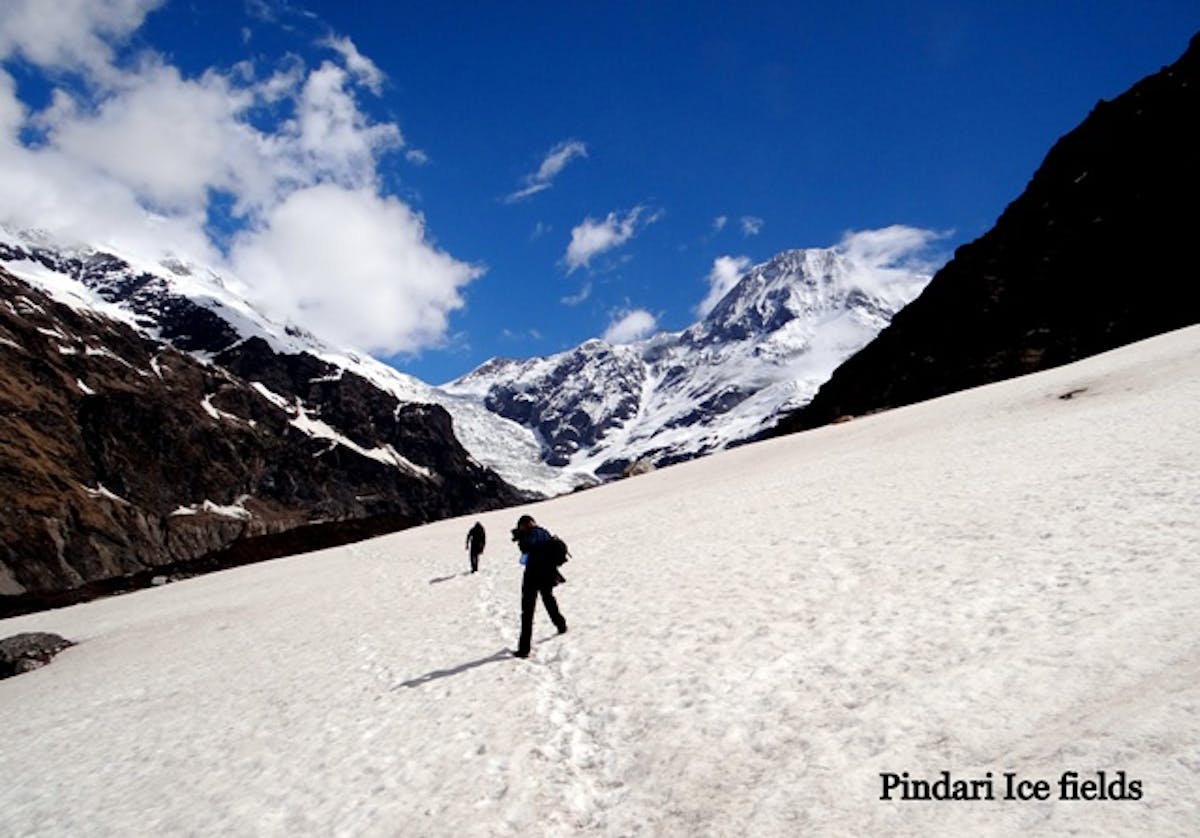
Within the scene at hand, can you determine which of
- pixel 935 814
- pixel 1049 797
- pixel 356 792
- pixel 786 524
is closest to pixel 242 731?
pixel 356 792

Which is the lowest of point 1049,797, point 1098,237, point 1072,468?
point 1049,797

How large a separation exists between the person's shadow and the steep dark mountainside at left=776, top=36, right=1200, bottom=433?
8205 cm

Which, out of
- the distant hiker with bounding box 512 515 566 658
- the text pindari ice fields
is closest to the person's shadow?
the distant hiker with bounding box 512 515 566 658

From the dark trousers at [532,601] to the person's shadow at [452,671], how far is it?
419 millimetres

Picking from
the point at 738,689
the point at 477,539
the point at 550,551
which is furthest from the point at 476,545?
the point at 738,689

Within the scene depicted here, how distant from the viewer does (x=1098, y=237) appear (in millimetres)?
Result: 93812

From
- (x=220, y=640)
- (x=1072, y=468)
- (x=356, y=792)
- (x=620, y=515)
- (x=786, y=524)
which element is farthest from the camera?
(x=620, y=515)

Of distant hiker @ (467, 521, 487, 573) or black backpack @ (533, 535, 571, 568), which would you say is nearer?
Result: black backpack @ (533, 535, 571, 568)

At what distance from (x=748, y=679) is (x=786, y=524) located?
485 inches

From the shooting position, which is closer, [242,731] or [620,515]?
[242,731]

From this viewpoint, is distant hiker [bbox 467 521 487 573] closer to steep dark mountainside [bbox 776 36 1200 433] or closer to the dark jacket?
the dark jacket

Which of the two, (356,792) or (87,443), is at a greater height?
(87,443)

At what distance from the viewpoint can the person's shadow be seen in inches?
542

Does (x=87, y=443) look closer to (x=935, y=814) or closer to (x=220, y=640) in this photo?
(x=220, y=640)
